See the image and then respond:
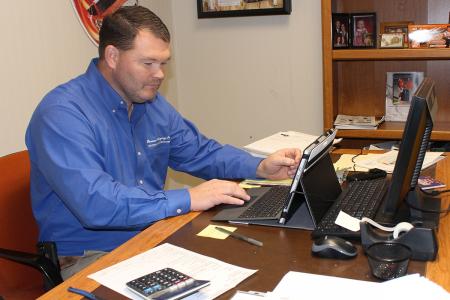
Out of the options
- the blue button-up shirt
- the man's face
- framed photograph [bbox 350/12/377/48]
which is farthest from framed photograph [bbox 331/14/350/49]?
the man's face

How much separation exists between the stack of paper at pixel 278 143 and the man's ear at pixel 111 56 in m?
0.67

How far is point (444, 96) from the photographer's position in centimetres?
289

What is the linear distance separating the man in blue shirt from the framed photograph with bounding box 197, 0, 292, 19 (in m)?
1.22

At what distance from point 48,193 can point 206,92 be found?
178cm

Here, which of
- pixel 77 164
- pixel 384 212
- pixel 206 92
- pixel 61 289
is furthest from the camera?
pixel 206 92

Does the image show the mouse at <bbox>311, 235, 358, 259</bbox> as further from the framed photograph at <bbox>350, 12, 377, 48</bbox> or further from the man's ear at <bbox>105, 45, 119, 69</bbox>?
the framed photograph at <bbox>350, 12, 377, 48</bbox>

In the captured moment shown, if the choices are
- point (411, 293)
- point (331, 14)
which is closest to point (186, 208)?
point (411, 293)

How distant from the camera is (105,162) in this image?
5.38 ft

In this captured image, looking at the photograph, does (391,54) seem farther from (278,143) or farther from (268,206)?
(268,206)

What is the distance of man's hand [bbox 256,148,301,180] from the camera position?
182 cm

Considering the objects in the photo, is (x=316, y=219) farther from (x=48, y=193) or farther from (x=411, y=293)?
(x=48, y=193)

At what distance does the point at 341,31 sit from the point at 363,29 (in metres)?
0.14

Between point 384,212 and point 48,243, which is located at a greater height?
point 384,212

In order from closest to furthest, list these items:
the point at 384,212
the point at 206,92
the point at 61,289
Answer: the point at 61,289, the point at 384,212, the point at 206,92
